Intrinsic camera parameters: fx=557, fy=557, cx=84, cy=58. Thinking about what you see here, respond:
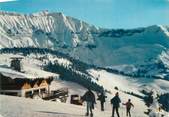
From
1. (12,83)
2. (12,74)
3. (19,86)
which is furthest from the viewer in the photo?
(19,86)

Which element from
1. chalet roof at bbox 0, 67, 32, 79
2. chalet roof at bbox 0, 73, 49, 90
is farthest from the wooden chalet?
chalet roof at bbox 0, 67, 32, 79

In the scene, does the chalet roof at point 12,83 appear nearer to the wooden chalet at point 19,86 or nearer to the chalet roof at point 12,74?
the wooden chalet at point 19,86

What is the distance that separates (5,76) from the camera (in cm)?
2195

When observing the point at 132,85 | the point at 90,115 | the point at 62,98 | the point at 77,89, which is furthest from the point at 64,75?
the point at 90,115

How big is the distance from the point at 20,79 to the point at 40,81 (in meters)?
3.20

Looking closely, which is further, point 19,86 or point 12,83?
point 19,86

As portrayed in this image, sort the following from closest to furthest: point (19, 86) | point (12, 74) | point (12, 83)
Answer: point (12, 74), point (12, 83), point (19, 86)

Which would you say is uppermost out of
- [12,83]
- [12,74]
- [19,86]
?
[12,74]

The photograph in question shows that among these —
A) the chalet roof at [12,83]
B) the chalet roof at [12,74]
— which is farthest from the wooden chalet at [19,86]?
the chalet roof at [12,74]

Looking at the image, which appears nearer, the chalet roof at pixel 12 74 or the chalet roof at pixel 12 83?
the chalet roof at pixel 12 74

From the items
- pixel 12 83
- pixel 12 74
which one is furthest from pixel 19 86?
pixel 12 74

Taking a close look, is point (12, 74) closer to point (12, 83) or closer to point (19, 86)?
point (12, 83)

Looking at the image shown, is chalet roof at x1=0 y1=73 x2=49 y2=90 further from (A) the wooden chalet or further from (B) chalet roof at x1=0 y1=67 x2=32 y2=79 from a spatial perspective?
(B) chalet roof at x1=0 y1=67 x2=32 y2=79

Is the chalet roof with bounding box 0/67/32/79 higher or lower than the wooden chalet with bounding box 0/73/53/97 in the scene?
higher
